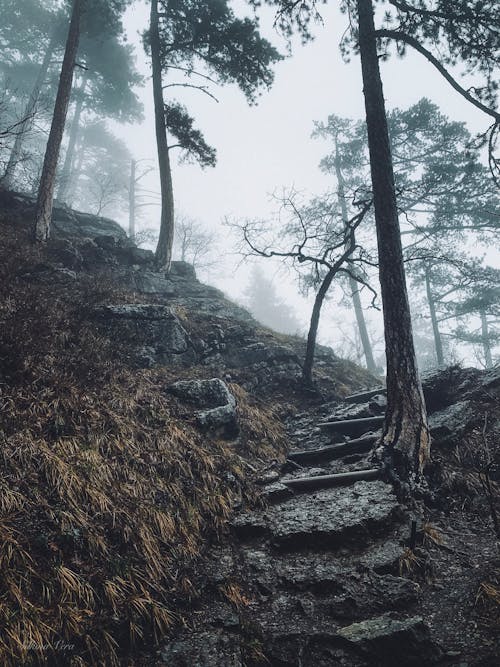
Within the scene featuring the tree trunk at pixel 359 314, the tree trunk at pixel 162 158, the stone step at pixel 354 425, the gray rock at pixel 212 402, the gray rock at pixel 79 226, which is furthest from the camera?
the tree trunk at pixel 359 314

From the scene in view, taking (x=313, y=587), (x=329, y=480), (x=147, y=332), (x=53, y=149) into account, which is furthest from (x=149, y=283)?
(x=313, y=587)

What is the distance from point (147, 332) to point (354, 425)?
4.94m

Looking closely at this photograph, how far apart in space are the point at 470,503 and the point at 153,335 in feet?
21.4

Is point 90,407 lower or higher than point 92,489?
higher

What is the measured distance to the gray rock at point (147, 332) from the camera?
7465 millimetres

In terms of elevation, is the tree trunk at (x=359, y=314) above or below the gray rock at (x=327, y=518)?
above

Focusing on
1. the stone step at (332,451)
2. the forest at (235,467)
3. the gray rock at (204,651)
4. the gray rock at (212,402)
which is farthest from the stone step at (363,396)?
the gray rock at (204,651)

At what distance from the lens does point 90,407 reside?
496 centimetres

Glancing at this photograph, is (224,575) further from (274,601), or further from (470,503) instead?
(470,503)

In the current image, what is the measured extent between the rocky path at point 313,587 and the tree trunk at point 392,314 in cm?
61

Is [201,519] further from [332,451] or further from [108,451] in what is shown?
[332,451]

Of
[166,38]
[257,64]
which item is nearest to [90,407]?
[257,64]

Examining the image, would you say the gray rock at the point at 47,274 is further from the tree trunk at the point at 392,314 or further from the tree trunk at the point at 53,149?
the tree trunk at the point at 392,314

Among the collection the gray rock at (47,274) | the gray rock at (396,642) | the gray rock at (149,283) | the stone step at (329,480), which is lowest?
the gray rock at (396,642)
